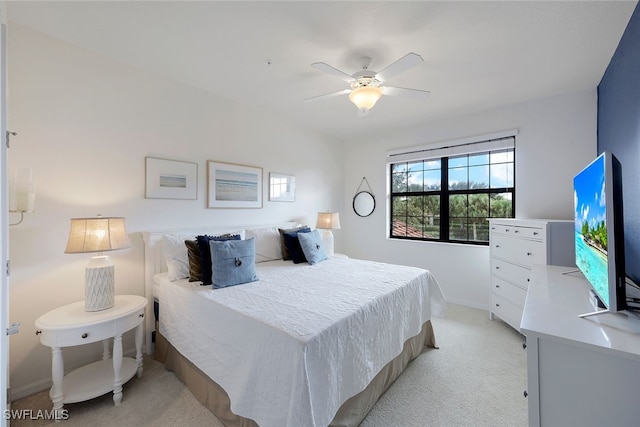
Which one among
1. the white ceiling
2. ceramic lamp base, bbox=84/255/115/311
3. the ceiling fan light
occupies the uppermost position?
the white ceiling

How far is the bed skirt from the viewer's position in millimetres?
1495

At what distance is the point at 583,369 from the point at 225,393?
5.64ft

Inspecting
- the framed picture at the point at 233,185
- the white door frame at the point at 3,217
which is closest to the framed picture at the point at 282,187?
the framed picture at the point at 233,185

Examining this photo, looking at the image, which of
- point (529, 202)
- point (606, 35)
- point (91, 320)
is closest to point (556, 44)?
point (606, 35)

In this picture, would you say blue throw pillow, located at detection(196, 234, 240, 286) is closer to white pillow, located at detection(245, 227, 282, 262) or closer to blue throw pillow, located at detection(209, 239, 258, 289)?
blue throw pillow, located at detection(209, 239, 258, 289)

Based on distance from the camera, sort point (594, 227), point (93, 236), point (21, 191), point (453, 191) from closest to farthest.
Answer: point (594, 227) → point (21, 191) → point (93, 236) → point (453, 191)

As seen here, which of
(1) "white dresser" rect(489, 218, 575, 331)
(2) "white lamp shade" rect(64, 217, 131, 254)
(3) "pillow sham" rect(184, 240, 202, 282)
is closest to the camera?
(2) "white lamp shade" rect(64, 217, 131, 254)

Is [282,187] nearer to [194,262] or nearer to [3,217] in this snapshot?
[194,262]

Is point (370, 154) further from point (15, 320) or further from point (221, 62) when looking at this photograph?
point (15, 320)

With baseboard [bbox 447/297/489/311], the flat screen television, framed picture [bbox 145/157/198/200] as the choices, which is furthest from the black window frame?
framed picture [bbox 145/157/198/200]

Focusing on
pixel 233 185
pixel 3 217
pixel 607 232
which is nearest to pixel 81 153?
pixel 3 217

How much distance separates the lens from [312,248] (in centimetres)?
290

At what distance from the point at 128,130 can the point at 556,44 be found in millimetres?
3511

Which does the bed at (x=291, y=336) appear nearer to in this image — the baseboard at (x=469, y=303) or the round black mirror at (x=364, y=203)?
the baseboard at (x=469, y=303)
